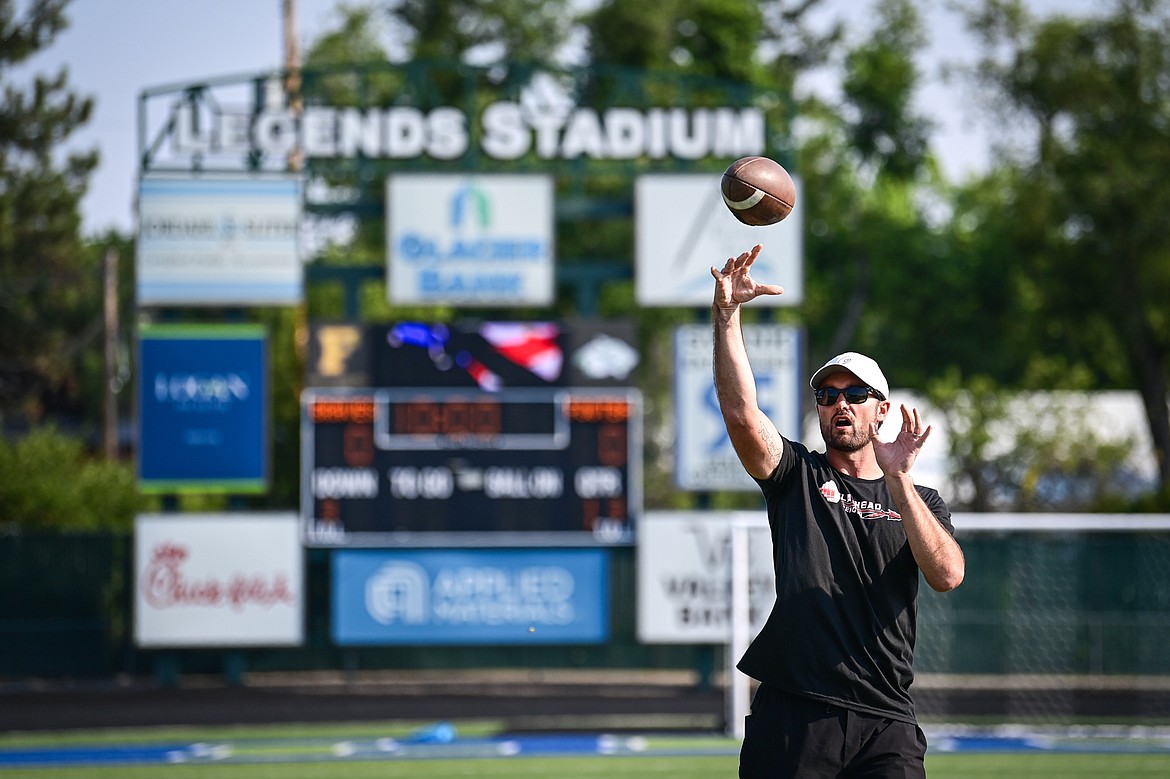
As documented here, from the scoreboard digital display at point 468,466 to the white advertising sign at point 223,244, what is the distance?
1687 millimetres

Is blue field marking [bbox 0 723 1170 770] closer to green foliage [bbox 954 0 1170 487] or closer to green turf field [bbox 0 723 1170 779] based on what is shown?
green turf field [bbox 0 723 1170 779]

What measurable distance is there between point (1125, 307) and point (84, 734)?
2122 centimetres

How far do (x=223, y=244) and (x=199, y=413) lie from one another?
1.77 m

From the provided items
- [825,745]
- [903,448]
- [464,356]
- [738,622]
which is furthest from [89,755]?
[903,448]

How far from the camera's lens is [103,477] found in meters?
21.0

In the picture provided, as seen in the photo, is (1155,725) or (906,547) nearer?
(906,547)

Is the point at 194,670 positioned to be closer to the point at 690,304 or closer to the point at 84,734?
the point at 84,734

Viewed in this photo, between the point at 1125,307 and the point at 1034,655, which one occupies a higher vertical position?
the point at 1125,307

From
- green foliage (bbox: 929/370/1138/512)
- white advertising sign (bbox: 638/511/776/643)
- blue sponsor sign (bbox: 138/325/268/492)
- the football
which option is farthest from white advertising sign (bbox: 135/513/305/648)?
green foliage (bbox: 929/370/1138/512)

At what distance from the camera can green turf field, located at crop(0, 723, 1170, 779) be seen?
1136 centimetres

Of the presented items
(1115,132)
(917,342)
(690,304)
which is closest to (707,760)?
(690,304)

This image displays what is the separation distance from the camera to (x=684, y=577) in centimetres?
1596

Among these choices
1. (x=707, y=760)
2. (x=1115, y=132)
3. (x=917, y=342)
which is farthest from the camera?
(x=917, y=342)

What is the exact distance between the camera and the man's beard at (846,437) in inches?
179
